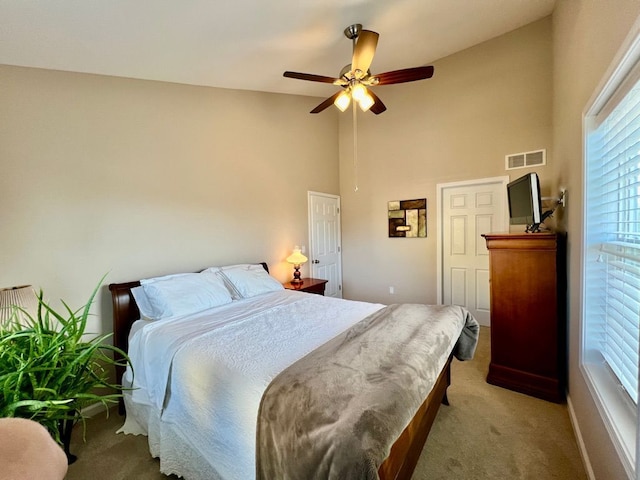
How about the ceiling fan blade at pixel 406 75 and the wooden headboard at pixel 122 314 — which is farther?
the wooden headboard at pixel 122 314

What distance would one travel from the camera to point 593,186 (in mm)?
1702

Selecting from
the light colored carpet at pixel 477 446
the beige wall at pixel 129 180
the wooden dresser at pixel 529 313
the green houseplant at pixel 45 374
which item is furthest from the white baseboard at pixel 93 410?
the wooden dresser at pixel 529 313

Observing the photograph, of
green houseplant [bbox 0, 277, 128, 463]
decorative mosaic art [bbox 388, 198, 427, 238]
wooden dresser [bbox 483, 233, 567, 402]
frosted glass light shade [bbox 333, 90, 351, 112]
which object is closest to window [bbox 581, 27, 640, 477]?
wooden dresser [bbox 483, 233, 567, 402]

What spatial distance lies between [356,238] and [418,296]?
54.3 inches

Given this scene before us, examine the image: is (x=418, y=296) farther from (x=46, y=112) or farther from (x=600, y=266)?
(x=46, y=112)

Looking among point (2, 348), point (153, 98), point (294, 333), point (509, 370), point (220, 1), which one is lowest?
point (509, 370)

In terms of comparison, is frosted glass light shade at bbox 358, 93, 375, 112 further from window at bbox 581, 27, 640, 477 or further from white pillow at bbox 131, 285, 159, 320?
white pillow at bbox 131, 285, 159, 320

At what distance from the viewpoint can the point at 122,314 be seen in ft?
7.61

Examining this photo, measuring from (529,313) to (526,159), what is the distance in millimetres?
2084

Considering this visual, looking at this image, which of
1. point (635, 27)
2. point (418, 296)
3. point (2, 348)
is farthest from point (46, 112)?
point (418, 296)

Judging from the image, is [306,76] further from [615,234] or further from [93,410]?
[93,410]

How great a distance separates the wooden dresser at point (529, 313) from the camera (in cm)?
225

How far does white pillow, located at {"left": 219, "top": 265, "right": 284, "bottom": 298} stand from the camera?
2854 millimetres

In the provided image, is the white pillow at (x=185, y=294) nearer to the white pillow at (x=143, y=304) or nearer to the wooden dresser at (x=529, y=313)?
the white pillow at (x=143, y=304)
